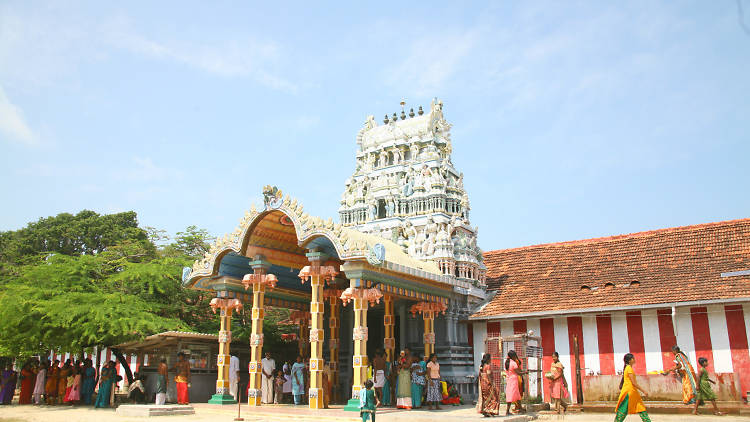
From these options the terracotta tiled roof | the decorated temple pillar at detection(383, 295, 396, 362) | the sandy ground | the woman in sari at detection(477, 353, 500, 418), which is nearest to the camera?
the sandy ground

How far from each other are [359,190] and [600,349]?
32.4 ft

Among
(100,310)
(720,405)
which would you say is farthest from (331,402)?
(720,405)

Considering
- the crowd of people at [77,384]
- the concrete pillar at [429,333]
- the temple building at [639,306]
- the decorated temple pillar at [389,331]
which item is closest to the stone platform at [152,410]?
the crowd of people at [77,384]

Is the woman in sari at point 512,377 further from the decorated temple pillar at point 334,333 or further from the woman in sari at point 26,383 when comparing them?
the woman in sari at point 26,383

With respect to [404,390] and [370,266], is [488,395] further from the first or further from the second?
[370,266]

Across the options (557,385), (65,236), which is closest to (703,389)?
(557,385)

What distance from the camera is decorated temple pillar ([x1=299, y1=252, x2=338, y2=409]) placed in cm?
1443

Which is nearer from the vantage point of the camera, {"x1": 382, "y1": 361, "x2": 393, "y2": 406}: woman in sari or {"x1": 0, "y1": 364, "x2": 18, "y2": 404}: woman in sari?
{"x1": 382, "y1": 361, "x2": 393, "y2": 406}: woman in sari

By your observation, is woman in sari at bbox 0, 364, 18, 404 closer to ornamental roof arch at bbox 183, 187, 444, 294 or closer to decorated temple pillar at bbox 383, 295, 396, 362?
ornamental roof arch at bbox 183, 187, 444, 294

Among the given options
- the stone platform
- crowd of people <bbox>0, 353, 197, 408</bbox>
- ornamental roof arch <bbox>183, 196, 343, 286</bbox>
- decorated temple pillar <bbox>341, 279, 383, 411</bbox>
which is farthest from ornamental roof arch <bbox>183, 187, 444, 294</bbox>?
the stone platform

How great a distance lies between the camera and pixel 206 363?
754 inches

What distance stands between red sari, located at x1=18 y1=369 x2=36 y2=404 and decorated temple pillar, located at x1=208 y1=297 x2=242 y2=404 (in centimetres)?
649

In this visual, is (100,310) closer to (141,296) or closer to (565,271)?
(141,296)

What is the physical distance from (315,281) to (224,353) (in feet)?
13.0
